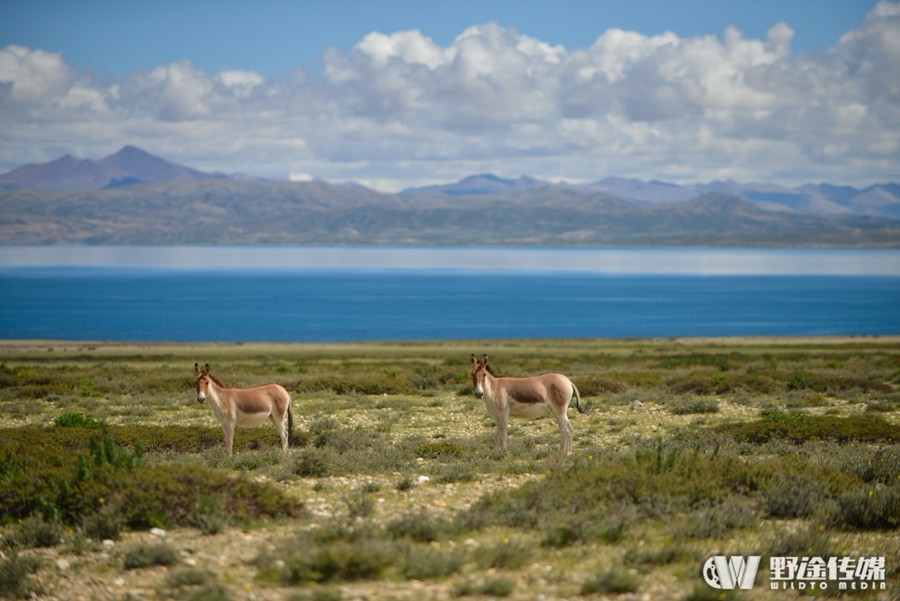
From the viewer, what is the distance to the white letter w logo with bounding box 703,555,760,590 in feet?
32.8

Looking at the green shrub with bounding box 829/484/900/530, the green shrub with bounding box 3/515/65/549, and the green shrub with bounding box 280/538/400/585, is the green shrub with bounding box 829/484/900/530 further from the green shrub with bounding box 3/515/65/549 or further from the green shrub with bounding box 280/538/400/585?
the green shrub with bounding box 3/515/65/549

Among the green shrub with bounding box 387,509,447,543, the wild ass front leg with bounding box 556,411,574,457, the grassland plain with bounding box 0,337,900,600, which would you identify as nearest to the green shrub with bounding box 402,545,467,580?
the grassland plain with bounding box 0,337,900,600

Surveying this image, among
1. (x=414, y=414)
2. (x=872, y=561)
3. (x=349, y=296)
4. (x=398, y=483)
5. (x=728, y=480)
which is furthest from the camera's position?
(x=349, y=296)

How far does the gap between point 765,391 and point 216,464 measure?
23.9m

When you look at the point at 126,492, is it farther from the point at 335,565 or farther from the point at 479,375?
the point at 479,375

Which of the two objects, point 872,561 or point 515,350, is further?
point 515,350

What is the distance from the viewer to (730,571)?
10273mm

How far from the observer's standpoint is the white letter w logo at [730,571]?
394 inches

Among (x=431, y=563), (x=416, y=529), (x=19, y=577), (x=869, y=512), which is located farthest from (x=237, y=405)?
(x=869, y=512)

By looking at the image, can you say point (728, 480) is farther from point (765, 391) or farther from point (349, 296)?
point (349, 296)

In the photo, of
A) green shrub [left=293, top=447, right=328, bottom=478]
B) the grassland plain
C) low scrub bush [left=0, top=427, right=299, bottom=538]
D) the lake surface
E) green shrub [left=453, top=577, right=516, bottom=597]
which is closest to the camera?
green shrub [left=453, top=577, right=516, bottom=597]

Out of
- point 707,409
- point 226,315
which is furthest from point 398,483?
point 226,315

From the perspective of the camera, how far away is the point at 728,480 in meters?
14.1
